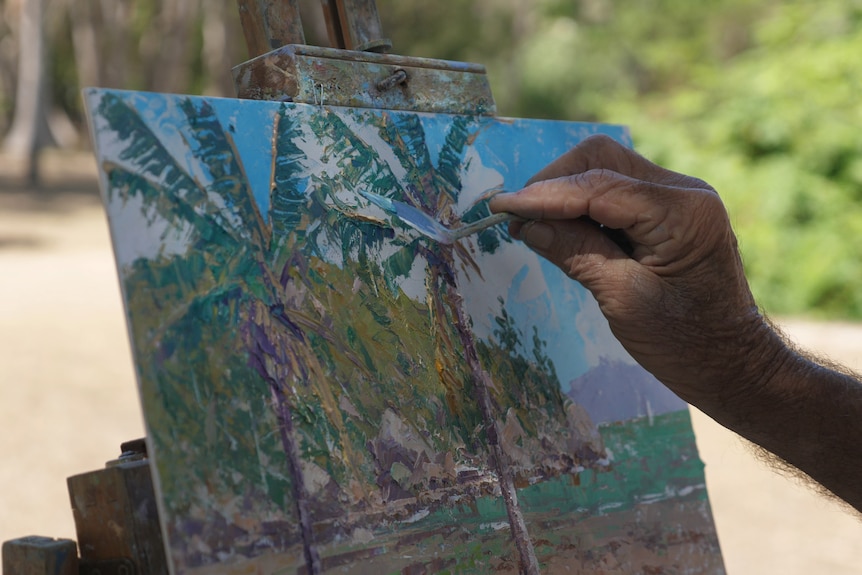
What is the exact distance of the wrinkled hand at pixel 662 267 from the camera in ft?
4.33

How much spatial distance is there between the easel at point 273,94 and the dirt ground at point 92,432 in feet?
6.82

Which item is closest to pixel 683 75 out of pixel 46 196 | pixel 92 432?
pixel 46 196

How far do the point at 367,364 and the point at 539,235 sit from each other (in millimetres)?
326

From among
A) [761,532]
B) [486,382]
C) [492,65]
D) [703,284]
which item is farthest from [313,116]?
[492,65]

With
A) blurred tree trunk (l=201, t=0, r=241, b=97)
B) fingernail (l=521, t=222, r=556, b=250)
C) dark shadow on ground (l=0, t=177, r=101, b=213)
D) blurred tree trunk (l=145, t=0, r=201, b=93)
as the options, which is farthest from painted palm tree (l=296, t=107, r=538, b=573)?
blurred tree trunk (l=201, t=0, r=241, b=97)

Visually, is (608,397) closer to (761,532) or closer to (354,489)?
(354,489)

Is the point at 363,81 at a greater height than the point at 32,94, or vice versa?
the point at 32,94

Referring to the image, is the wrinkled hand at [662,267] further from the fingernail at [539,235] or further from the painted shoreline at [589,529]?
the painted shoreline at [589,529]

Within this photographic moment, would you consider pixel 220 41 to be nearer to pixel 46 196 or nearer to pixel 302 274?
pixel 46 196

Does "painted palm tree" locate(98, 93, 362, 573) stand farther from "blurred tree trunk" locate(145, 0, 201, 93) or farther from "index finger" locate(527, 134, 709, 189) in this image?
"blurred tree trunk" locate(145, 0, 201, 93)

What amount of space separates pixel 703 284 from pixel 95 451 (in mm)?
4525

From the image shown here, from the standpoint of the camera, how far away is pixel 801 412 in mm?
1428

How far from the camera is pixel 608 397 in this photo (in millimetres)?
1688

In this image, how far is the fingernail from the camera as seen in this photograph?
1394 mm
